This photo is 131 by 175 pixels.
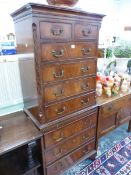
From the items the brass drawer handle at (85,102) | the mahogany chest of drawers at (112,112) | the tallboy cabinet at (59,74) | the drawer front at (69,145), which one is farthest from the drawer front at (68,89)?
the drawer front at (69,145)

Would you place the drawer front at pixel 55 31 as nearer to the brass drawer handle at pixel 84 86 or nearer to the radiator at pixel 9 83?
the brass drawer handle at pixel 84 86

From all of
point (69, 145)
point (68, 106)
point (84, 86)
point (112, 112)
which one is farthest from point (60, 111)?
point (112, 112)

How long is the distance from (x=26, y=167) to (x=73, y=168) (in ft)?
2.08

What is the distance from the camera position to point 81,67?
1197 mm

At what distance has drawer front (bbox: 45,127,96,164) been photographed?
126 cm

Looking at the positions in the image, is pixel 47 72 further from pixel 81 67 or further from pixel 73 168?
pixel 73 168

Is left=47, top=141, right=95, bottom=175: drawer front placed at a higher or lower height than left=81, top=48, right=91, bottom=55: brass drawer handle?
lower

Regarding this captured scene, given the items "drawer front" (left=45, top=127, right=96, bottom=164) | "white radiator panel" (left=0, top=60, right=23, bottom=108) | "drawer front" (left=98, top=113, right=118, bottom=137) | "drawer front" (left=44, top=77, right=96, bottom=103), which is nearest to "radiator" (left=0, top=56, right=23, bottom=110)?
"white radiator panel" (left=0, top=60, right=23, bottom=108)

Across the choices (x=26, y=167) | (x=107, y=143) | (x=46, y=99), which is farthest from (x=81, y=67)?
(x=107, y=143)

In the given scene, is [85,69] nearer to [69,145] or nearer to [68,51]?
[68,51]

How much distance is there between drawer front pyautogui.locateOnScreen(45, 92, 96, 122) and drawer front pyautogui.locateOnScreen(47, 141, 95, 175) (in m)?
0.50

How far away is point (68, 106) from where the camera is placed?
1.23 m

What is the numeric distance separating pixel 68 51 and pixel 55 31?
18 centimetres

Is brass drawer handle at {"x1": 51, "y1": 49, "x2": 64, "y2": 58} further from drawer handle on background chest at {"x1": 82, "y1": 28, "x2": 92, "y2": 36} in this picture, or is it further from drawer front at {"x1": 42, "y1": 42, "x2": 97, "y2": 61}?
drawer handle on background chest at {"x1": 82, "y1": 28, "x2": 92, "y2": 36}
